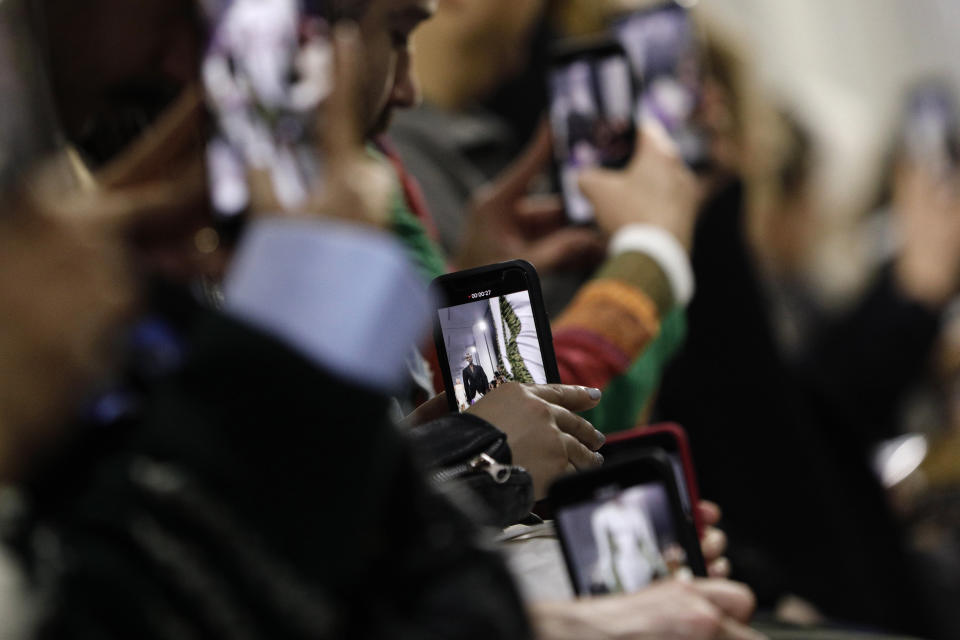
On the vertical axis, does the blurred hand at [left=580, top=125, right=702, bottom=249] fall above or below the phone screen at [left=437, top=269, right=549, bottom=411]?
above

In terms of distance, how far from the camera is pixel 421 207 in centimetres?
72

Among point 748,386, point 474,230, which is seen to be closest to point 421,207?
point 474,230

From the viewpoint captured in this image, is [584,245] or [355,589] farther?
[584,245]

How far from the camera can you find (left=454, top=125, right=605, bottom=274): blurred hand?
2.61 feet

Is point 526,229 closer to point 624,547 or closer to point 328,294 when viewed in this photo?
point 624,547

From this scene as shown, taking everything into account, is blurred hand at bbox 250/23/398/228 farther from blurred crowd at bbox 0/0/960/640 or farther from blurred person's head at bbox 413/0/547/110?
blurred person's head at bbox 413/0/547/110

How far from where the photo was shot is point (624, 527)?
18.6 inches

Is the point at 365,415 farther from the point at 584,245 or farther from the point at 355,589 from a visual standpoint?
the point at 584,245

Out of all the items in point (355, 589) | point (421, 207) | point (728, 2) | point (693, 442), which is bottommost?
point (693, 442)

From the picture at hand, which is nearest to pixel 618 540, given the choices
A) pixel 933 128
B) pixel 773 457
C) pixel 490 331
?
pixel 490 331

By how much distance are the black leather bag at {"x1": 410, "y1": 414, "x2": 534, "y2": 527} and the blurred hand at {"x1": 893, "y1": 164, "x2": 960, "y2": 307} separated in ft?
4.55

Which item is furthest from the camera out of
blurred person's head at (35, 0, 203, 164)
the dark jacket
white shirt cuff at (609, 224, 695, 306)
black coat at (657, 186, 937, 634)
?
black coat at (657, 186, 937, 634)

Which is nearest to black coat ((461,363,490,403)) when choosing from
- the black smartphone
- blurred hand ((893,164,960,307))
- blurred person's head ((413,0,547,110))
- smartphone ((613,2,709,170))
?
the black smartphone

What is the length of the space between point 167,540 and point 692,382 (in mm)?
821
